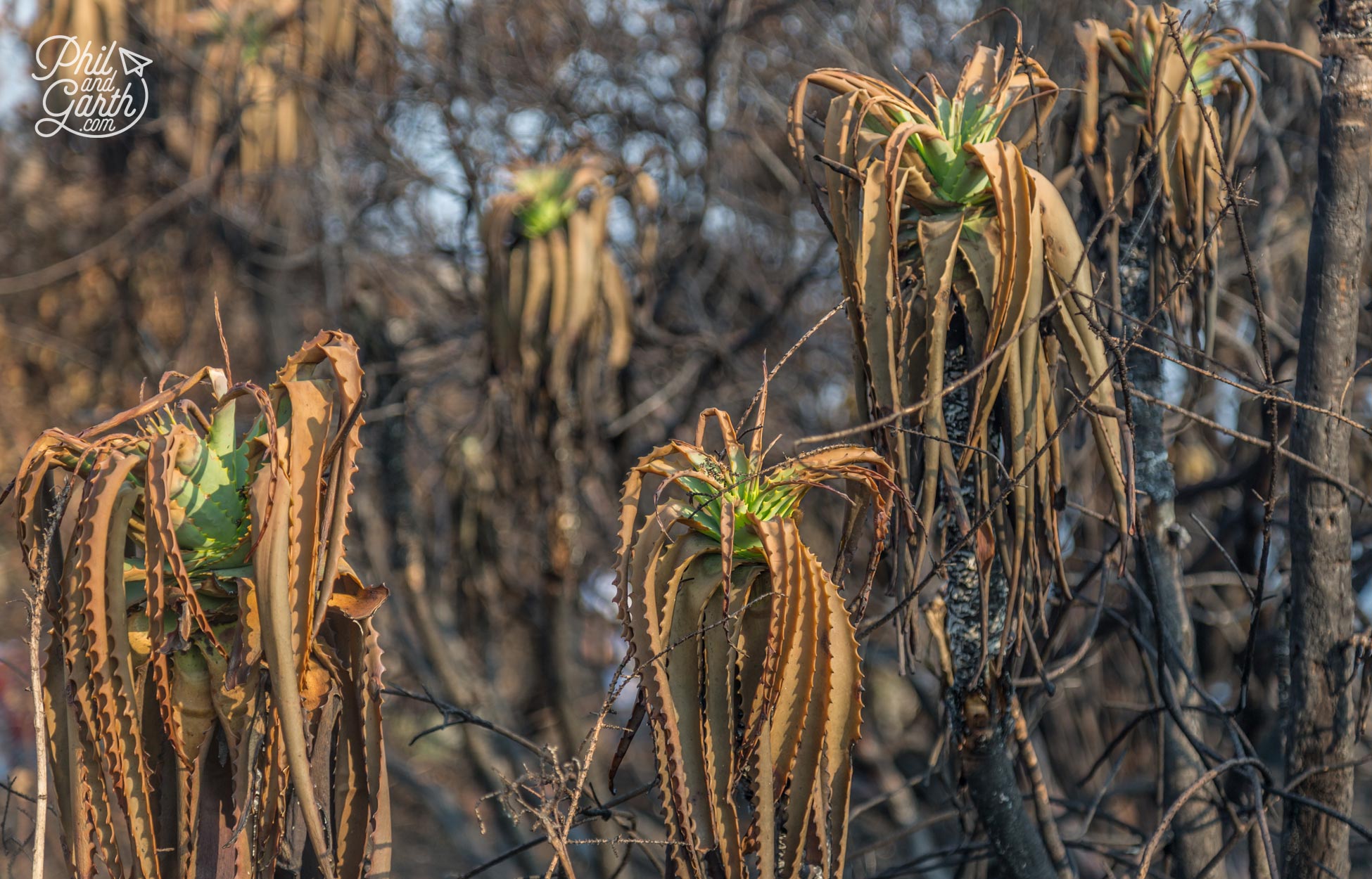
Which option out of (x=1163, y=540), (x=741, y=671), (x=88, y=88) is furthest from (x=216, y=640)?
(x=88, y=88)

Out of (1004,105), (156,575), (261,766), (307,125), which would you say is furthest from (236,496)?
(307,125)

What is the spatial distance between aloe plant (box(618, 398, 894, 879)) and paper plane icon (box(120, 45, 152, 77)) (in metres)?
5.09

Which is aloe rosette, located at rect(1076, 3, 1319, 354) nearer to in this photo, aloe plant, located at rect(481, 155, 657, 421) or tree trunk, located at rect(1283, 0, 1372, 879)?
tree trunk, located at rect(1283, 0, 1372, 879)

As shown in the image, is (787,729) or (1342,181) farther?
(1342,181)

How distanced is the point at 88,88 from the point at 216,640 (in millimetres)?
5120

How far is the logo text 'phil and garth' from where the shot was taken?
5.57m

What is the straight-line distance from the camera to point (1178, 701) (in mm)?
2488

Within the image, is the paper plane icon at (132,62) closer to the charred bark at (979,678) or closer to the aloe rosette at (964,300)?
the aloe rosette at (964,300)

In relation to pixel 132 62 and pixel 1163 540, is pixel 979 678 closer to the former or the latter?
pixel 1163 540

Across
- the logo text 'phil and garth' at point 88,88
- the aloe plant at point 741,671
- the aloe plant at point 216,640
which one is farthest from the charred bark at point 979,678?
the logo text 'phil and garth' at point 88,88

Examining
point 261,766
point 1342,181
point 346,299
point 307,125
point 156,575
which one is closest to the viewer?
point 156,575

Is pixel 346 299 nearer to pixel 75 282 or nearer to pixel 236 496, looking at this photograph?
pixel 75 282

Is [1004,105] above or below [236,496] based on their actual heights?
above

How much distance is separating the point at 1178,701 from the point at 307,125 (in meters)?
5.16
